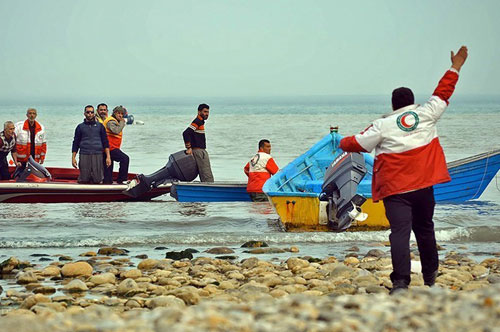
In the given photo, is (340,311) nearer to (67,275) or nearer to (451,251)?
(67,275)

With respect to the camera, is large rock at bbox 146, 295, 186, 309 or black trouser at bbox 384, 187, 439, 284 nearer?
black trouser at bbox 384, 187, 439, 284

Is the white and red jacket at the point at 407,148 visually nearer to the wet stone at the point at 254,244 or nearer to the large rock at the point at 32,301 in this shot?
the large rock at the point at 32,301

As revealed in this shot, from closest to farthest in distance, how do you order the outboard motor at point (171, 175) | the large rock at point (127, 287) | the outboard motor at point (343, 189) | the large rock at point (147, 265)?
the large rock at point (127, 287) < the large rock at point (147, 265) < the outboard motor at point (343, 189) < the outboard motor at point (171, 175)

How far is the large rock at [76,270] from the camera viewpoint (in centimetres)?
876

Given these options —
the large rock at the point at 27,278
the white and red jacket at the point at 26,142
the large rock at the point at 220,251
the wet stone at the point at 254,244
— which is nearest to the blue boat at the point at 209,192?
the white and red jacket at the point at 26,142

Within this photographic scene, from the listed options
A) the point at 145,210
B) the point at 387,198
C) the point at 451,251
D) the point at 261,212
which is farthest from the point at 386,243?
the point at 145,210

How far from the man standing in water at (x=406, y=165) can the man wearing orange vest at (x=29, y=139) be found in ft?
34.9

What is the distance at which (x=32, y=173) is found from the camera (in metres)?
16.2

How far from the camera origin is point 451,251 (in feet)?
34.4

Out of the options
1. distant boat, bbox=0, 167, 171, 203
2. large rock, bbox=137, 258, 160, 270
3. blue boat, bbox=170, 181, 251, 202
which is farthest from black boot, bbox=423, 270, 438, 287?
distant boat, bbox=0, 167, 171, 203

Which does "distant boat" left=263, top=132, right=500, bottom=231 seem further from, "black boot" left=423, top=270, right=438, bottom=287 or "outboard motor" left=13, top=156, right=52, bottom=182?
"outboard motor" left=13, top=156, right=52, bottom=182

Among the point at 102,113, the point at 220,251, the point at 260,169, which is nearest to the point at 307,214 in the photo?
the point at 220,251

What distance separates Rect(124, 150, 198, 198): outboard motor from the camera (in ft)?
51.6

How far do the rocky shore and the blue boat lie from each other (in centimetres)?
480
